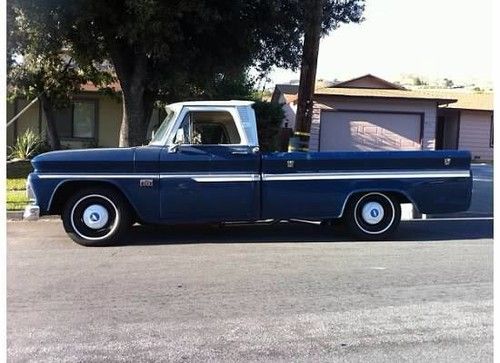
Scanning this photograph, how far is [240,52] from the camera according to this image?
13547 millimetres

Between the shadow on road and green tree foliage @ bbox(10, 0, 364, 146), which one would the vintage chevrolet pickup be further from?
green tree foliage @ bbox(10, 0, 364, 146)

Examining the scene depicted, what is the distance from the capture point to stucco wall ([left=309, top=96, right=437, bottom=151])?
23.6 meters

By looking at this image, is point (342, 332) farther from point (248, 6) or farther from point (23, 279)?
point (248, 6)

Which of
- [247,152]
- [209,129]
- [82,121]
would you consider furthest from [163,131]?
[82,121]

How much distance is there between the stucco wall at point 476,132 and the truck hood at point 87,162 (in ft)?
73.7

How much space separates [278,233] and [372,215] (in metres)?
1.45

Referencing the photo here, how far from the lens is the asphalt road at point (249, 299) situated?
15.2ft

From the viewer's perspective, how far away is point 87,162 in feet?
28.1

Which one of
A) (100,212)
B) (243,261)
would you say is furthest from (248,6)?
(243,261)

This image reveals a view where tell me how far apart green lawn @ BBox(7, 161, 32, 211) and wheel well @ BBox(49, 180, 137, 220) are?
9.45ft

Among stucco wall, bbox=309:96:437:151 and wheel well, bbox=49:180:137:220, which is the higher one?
stucco wall, bbox=309:96:437:151

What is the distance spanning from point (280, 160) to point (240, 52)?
531 centimetres

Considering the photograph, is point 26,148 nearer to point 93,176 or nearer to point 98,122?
point 98,122

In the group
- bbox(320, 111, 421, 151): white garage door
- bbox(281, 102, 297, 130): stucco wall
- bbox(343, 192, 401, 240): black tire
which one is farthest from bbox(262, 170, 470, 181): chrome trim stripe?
bbox(281, 102, 297, 130): stucco wall
